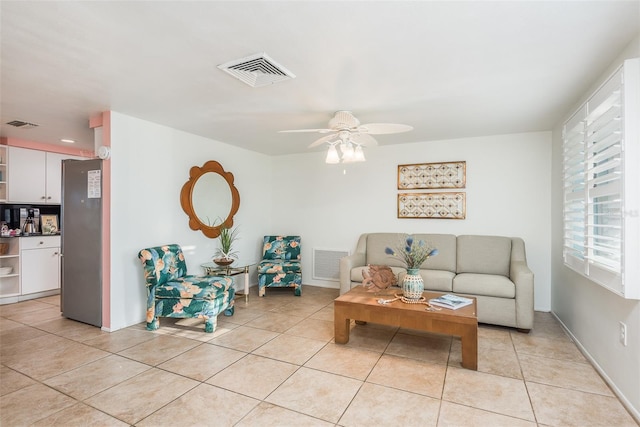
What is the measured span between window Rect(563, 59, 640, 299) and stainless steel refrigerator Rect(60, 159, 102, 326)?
4404 mm

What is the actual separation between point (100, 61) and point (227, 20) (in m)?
1.14

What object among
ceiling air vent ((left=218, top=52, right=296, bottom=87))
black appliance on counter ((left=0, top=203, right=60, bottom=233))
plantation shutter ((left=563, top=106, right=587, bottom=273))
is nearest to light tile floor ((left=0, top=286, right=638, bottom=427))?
plantation shutter ((left=563, top=106, right=587, bottom=273))

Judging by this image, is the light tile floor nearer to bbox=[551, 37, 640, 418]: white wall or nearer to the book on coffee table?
bbox=[551, 37, 640, 418]: white wall

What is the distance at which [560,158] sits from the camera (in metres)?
3.71

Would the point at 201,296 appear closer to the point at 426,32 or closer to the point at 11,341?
the point at 11,341

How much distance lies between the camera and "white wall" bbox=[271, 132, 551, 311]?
4.18m

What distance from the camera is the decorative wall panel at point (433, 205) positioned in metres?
4.56

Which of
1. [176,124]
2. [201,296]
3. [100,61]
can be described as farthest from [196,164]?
[100,61]

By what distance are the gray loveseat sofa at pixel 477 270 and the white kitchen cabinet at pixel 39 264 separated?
14.3 feet

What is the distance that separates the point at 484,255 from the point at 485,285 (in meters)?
0.67

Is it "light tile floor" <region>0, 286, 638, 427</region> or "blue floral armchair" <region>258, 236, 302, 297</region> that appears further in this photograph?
"blue floral armchair" <region>258, 236, 302, 297</region>

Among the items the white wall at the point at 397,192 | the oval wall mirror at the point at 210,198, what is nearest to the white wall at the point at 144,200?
the oval wall mirror at the point at 210,198

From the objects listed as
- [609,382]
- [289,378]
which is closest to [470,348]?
[609,382]

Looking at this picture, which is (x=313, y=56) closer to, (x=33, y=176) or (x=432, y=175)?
(x=432, y=175)
